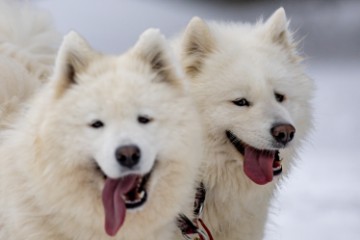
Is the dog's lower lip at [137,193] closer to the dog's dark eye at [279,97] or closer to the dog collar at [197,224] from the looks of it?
the dog collar at [197,224]

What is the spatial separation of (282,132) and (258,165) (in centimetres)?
32

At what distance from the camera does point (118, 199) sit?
10.1 feet

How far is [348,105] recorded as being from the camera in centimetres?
845

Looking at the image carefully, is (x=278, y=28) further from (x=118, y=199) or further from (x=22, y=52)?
(x=118, y=199)

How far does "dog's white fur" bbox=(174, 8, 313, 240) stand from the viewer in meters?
3.88

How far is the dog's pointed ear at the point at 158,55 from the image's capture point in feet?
10.7

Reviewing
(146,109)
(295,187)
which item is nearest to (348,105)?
(295,187)

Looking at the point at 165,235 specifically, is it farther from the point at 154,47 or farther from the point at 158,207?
the point at 154,47

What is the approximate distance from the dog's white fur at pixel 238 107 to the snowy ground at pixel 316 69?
1.84m

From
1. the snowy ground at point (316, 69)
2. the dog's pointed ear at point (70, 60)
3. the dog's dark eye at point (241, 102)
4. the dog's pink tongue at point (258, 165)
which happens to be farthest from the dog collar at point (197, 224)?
the snowy ground at point (316, 69)

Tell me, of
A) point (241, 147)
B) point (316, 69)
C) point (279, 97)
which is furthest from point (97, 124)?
point (316, 69)

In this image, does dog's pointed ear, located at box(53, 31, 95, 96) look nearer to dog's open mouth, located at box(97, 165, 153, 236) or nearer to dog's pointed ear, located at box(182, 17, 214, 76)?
dog's open mouth, located at box(97, 165, 153, 236)

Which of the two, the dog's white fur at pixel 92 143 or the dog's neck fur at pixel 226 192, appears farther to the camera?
the dog's neck fur at pixel 226 192

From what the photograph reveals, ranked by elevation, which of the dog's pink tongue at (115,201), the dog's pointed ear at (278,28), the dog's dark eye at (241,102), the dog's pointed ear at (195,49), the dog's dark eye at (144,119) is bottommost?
the dog's pink tongue at (115,201)
